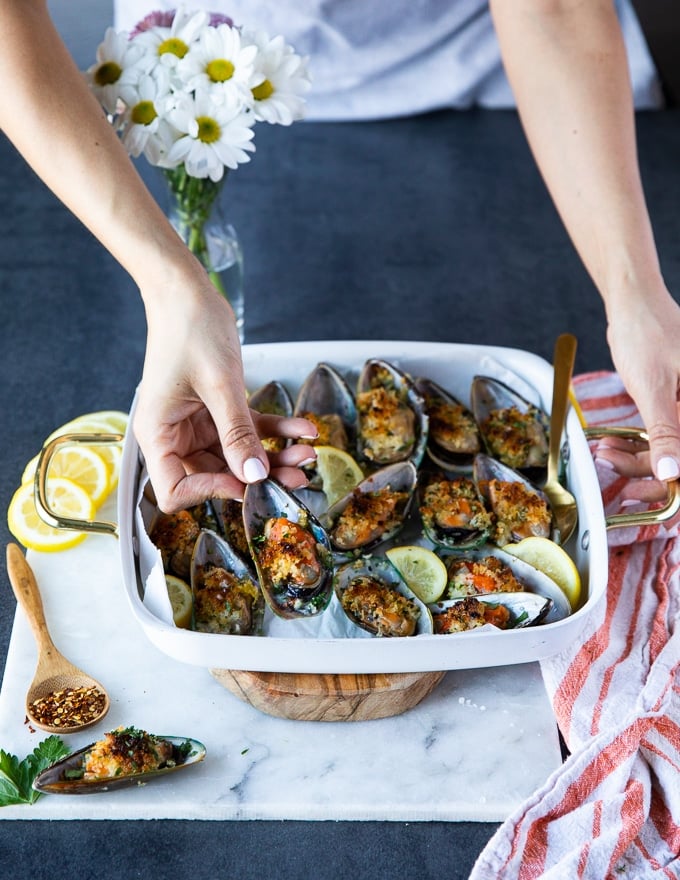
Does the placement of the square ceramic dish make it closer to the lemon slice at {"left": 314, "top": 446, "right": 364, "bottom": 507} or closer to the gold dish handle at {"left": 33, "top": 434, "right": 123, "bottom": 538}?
the gold dish handle at {"left": 33, "top": 434, "right": 123, "bottom": 538}

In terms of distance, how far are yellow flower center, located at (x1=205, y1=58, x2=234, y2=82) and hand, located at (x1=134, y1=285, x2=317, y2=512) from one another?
0.41m

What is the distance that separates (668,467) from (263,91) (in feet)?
3.18

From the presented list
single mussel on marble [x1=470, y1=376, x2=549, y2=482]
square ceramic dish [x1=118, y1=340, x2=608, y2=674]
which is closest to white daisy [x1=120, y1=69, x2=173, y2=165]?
square ceramic dish [x1=118, y1=340, x2=608, y2=674]

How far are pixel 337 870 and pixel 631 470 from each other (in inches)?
36.9

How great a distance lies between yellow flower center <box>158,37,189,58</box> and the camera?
1743 mm

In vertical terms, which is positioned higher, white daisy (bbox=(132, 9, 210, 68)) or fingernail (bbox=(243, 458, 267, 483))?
white daisy (bbox=(132, 9, 210, 68))

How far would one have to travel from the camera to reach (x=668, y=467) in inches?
63.3

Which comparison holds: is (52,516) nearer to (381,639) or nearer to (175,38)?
(381,639)

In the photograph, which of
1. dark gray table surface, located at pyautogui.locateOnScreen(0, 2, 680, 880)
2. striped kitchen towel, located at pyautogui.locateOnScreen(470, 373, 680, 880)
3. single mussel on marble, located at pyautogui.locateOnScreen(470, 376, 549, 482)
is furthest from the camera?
dark gray table surface, located at pyautogui.locateOnScreen(0, 2, 680, 880)

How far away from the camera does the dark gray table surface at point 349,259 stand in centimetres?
227

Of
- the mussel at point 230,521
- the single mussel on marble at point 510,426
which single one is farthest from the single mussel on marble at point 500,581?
the mussel at point 230,521

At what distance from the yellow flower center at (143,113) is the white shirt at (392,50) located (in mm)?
915

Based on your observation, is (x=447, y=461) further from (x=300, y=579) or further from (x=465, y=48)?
(x=465, y=48)

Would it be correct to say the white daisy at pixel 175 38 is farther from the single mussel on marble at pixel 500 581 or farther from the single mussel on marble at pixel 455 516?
the single mussel on marble at pixel 500 581
